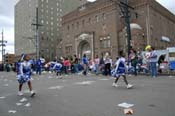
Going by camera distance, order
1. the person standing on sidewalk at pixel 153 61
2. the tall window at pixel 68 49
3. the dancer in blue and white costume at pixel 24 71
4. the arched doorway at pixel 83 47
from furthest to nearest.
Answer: the tall window at pixel 68 49
the arched doorway at pixel 83 47
the person standing on sidewalk at pixel 153 61
the dancer in blue and white costume at pixel 24 71

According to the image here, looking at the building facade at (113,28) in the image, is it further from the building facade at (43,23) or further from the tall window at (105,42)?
the building facade at (43,23)

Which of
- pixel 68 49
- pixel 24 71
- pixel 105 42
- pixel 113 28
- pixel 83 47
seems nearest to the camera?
pixel 24 71

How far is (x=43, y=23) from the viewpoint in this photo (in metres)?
121

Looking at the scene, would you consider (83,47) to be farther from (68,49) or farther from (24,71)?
(24,71)

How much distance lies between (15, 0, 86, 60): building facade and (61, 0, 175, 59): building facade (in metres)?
34.7

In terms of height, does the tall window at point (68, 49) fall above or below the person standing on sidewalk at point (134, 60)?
above

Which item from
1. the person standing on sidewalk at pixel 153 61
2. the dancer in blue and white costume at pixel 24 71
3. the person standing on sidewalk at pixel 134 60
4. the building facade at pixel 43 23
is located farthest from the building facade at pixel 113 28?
the dancer in blue and white costume at pixel 24 71

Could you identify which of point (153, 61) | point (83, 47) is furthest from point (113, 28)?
point (153, 61)

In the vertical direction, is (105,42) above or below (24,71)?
above

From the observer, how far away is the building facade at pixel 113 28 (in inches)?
2457

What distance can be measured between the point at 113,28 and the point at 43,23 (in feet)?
202

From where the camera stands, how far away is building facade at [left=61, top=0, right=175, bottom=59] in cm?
6241

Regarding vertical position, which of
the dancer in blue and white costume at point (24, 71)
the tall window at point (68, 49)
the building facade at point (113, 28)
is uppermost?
the building facade at point (113, 28)

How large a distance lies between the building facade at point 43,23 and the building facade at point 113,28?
34.7m
